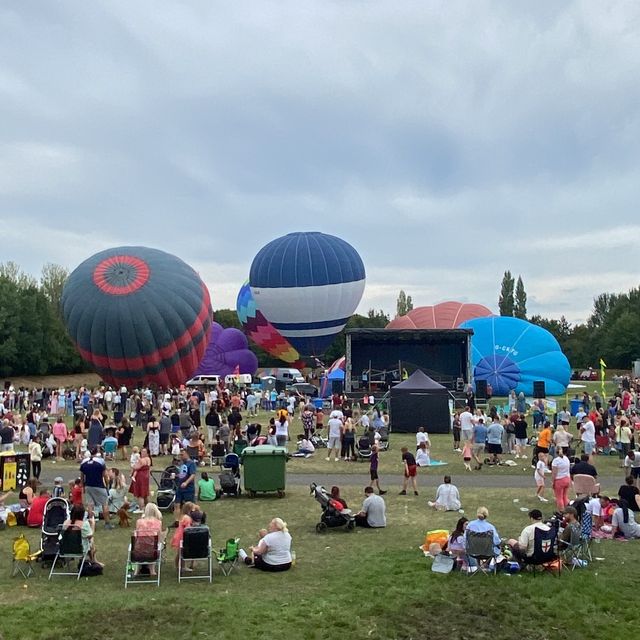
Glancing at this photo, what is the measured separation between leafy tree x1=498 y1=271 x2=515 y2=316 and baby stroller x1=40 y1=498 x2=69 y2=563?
101421mm

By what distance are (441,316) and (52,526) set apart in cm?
4379

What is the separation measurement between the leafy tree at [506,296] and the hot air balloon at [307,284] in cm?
5615

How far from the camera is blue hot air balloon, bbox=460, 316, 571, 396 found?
141 ft

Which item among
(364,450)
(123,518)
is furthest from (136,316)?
(123,518)

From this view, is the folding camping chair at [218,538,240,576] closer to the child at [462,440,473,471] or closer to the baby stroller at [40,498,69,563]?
the baby stroller at [40,498,69,563]

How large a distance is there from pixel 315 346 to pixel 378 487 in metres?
42.0

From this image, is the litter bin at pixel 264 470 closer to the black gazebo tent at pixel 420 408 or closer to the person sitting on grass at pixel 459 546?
the person sitting on grass at pixel 459 546

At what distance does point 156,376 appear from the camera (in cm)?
3800

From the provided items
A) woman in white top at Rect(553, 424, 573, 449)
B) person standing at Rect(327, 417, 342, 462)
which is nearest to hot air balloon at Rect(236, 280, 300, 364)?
person standing at Rect(327, 417, 342, 462)

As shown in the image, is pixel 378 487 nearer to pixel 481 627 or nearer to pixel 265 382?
pixel 481 627

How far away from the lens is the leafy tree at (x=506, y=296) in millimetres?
107938

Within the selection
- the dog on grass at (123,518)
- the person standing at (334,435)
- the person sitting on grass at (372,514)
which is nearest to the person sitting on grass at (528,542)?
the person sitting on grass at (372,514)

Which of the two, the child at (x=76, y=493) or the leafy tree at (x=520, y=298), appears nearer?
the child at (x=76, y=493)

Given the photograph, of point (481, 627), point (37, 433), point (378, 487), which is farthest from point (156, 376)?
point (481, 627)
